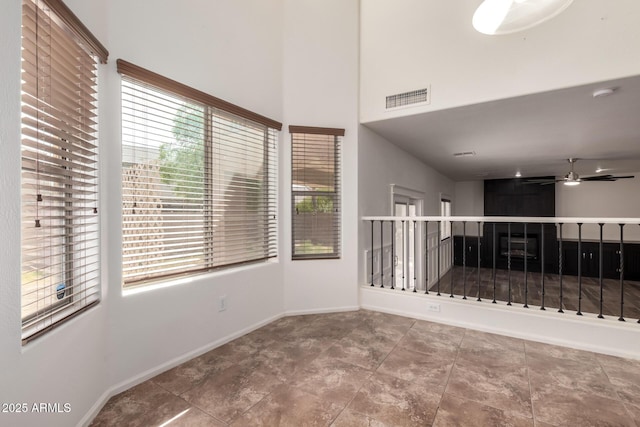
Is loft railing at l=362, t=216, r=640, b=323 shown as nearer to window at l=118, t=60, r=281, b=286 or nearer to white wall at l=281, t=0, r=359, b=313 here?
white wall at l=281, t=0, r=359, b=313

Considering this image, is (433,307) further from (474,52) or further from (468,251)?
(468,251)

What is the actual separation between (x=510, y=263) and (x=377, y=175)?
2339 mm

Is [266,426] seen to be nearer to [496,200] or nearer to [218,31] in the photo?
[218,31]

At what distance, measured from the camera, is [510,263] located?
162 inches

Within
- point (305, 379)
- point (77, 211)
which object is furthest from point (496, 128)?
point (77, 211)

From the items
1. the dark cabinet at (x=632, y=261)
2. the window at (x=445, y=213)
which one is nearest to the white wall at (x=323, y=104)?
the window at (x=445, y=213)

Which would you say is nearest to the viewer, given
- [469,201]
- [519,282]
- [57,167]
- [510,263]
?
[57,167]

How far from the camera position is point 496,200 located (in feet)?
26.3

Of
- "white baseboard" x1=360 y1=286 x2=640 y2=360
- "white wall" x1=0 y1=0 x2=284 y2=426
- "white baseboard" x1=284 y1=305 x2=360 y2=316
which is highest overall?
"white wall" x1=0 y1=0 x2=284 y2=426

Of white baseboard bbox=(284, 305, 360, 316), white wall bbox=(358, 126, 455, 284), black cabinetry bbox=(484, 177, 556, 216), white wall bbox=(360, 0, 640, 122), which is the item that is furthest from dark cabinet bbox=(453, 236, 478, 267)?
white wall bbox=(360, 0, 640, 122)

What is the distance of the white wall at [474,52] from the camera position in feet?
7.24

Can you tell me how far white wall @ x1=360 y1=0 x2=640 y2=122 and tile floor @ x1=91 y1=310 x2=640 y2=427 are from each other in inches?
89.6

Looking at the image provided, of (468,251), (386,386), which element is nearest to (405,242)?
(386,386)

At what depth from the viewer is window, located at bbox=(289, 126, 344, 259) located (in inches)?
131
